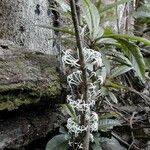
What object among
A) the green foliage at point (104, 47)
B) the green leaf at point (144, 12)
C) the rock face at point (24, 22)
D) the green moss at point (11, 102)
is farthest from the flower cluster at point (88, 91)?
the green leaf at point (144, 12)

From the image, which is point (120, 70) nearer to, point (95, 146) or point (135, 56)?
point (135, 56)

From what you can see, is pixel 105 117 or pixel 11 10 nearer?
pixel 105 117

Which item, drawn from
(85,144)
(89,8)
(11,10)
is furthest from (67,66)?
(11,10)

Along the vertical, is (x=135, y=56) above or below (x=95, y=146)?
above

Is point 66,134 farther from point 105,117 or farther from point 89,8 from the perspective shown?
point 89,8

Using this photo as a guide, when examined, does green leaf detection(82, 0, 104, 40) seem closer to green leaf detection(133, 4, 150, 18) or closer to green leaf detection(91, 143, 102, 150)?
green leaf detection(91, 143, 102, 150)

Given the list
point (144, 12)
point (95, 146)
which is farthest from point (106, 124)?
point (144, 12)
